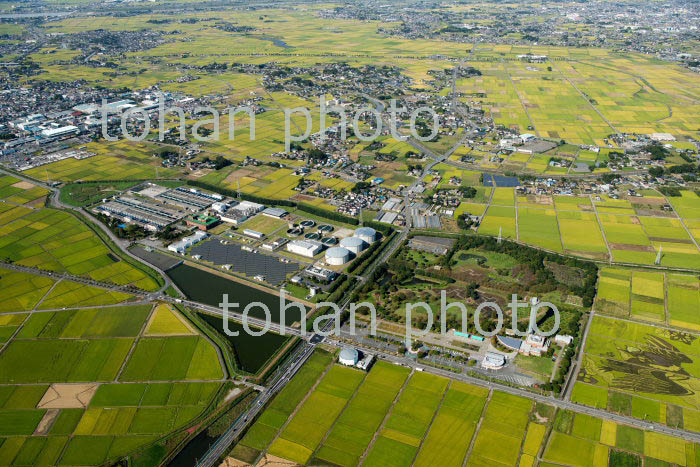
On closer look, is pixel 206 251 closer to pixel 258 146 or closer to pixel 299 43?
pixel 258 146

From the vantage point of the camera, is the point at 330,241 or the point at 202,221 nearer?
the point at 330,241

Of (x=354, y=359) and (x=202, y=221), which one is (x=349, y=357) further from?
(x=202, y=221)

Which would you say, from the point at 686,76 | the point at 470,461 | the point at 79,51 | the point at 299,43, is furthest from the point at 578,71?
the point at 79,51

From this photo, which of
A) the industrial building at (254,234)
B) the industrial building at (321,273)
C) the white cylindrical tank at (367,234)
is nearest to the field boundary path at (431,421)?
the industrial building at (321,273)

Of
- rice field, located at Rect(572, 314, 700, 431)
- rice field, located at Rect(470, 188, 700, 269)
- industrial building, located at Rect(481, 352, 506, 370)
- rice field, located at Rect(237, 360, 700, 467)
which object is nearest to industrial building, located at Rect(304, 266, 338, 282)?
rice field, located at Rect(237, 360, 700, 467)

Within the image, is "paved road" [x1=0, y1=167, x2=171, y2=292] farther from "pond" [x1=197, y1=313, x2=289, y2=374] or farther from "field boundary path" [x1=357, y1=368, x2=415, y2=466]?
"field boundary path" [x1=357, y1=368, x2=415, y2=466]

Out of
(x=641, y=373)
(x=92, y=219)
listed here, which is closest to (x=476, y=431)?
(x=641, y=373)
